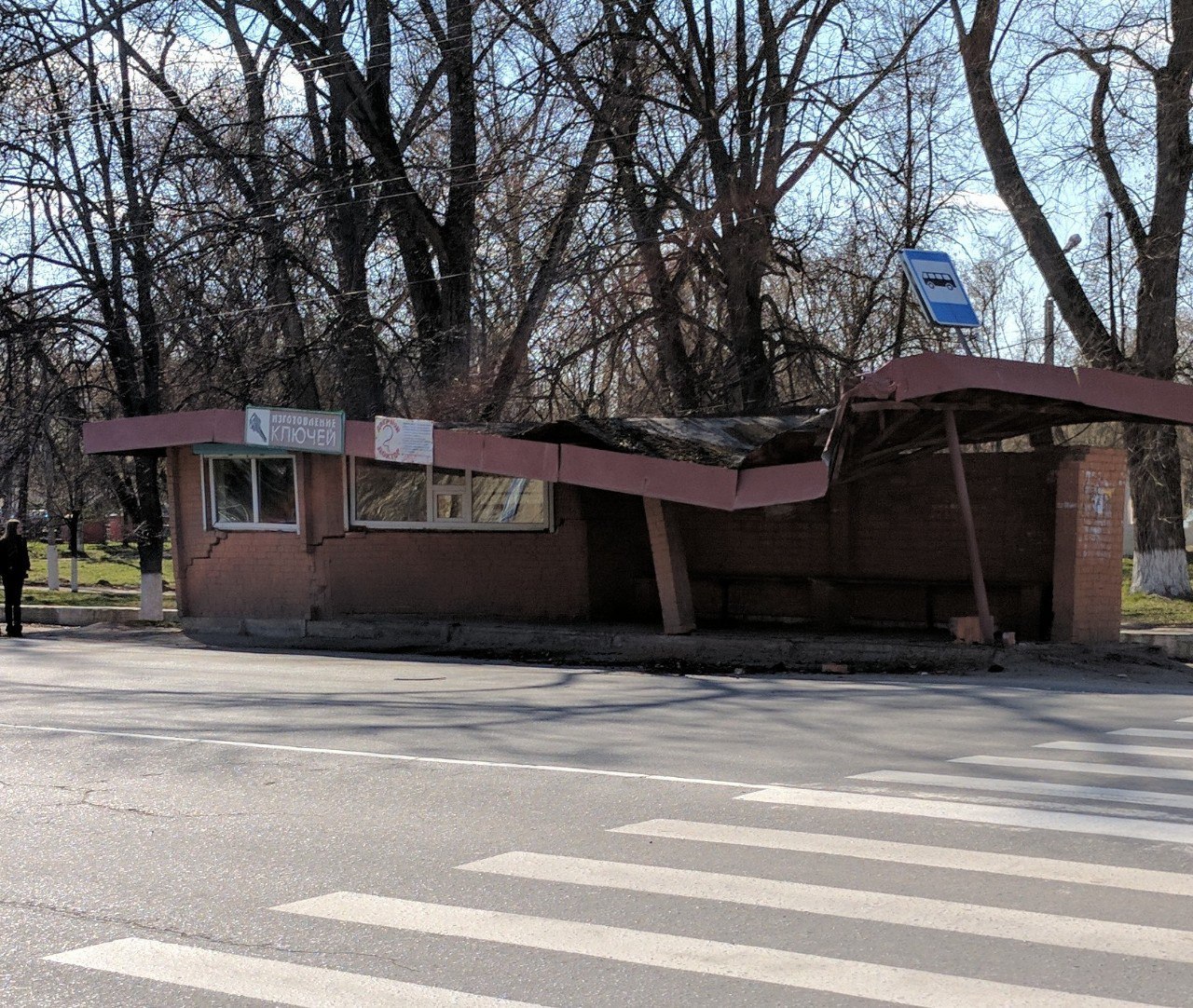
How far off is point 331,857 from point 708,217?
16409 millimetres

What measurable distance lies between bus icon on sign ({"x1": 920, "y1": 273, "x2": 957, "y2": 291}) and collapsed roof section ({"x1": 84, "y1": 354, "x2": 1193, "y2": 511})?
1326mm

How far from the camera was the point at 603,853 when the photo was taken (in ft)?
20.4

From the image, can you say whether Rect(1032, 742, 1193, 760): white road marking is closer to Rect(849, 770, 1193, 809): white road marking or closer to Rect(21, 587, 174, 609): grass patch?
Rect(849, 770, 1193, 809): white road marking

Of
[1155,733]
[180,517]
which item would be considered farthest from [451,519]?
[1155,733]

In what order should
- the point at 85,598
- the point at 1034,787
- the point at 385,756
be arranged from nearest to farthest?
the point at 1034,787 → the point at 385,756 → the point at 85,598

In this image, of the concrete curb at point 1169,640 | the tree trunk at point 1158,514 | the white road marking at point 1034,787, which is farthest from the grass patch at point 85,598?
the white road marking at point 1034,787

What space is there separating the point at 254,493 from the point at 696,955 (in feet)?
55.3

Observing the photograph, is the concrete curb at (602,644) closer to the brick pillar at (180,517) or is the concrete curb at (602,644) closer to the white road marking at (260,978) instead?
the brick pillar at (180,517)

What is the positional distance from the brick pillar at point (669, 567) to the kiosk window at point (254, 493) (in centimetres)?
607

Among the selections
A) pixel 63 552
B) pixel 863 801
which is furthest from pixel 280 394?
pixel 63 552

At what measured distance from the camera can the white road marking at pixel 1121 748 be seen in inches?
335

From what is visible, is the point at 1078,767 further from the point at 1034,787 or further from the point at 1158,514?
the point at 1158,514

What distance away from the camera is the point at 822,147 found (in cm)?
2148

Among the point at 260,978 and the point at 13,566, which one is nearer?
the point at 260,978
